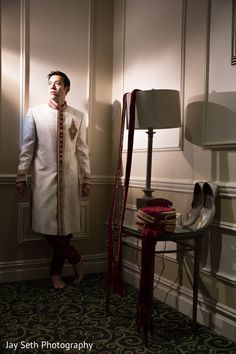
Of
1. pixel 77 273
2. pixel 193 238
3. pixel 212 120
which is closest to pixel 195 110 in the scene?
pixel 212 120

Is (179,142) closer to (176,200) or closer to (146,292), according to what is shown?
(176,200)

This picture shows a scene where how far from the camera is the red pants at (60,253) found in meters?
2.83

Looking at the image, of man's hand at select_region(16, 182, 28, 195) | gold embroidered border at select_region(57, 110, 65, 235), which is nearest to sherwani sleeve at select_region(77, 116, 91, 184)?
gold embroidered border at select_region(57, 110, 65, 235)

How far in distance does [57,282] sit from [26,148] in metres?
0.99

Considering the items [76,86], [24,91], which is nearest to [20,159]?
[24,91]

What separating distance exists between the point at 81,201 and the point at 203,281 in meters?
1.34

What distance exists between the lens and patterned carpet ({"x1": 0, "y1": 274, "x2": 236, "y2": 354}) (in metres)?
1.85

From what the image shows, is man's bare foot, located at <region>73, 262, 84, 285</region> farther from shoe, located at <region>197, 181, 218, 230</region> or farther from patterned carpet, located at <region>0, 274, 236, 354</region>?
shoe, located at <region>197, 181, 218, 230</region>

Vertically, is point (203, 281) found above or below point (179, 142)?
below

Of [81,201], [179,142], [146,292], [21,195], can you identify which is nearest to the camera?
[146,292]

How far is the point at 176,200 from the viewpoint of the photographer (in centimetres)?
243

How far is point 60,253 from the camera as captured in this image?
2867 mm

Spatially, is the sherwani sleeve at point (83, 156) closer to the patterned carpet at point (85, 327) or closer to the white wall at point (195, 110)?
the white wall at point (195, 110)

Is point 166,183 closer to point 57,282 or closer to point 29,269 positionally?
point 57,282
